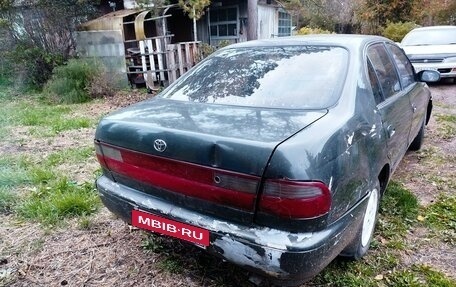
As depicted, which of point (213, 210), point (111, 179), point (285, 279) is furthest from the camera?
point (111, 179)

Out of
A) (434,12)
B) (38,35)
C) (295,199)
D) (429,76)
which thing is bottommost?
(295,199)

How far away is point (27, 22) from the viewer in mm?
9953

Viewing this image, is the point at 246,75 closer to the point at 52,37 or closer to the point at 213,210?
the point at 213,210

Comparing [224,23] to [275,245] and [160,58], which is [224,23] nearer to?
[160,58]

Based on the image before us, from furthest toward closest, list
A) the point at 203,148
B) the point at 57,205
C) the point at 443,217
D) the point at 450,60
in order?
the point at 450,60
the point at 57,205
the point at 443,217
the point at 203,148

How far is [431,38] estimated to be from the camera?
9.61 metres

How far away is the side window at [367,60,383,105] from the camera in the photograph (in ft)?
8.40

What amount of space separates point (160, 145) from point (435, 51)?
29.7ft

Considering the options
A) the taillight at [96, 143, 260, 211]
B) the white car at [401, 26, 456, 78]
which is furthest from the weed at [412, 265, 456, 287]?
the white car at [401, 26, 456, 78]

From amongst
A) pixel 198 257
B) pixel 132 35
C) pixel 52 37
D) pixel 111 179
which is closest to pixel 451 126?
pixel 198 257

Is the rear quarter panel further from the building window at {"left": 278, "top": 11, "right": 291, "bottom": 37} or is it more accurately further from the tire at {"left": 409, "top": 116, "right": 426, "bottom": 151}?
the building window at {"left": 278, "top": 11, "right": 291, "bottom": 37}

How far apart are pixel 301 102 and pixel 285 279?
1087 mm

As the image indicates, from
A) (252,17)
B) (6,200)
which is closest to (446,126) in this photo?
(6,200)

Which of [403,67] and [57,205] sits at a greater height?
[403,67]
